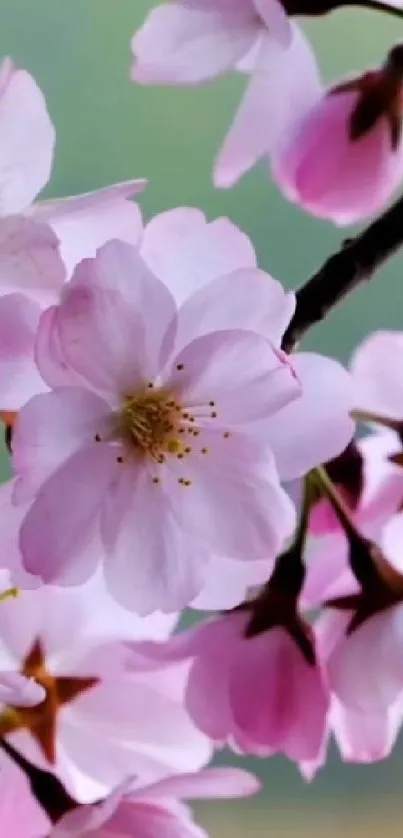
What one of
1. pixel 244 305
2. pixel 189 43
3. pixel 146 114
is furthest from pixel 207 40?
pixel 146 114

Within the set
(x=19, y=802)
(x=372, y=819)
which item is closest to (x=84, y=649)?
(x=19, y=802)

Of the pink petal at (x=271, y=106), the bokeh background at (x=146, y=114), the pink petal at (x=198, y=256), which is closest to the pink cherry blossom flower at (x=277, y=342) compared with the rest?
the pink petal at (x=198, y=256)

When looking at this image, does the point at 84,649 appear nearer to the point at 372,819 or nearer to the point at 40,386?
the point at 40,386

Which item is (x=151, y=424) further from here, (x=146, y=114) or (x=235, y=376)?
(x=146, y=114)

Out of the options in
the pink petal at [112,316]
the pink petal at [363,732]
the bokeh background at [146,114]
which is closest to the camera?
the pink petal at [112,316]

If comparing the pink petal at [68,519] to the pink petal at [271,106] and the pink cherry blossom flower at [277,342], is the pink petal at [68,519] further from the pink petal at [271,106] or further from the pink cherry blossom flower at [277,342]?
the pink petal at [271,106]

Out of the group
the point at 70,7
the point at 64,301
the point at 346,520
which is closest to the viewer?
the point at 64,301

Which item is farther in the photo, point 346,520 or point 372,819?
point 372,819

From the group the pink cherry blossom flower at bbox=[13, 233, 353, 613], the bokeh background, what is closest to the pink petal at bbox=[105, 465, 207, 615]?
the pink cherry blossom flower at bbox=[13, 233, 353, 613]
